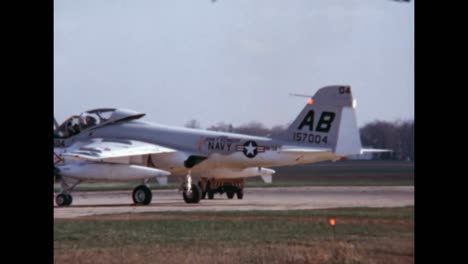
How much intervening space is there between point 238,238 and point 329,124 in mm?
11868

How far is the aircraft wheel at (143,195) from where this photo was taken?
25.6 meters

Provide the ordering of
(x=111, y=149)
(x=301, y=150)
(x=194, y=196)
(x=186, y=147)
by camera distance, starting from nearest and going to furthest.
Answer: (x=301, y=150)
(x=111, y=149)
(x=194, y=196)
(x=186, y=147)

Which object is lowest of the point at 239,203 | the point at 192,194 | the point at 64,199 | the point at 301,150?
the point at 239,203

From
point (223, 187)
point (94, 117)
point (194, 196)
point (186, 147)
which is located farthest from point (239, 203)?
point (94, 117)

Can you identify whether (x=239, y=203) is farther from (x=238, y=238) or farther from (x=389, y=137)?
(x=389, y=137)

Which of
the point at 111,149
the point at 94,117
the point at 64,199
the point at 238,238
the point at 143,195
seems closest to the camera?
the point at 238,238

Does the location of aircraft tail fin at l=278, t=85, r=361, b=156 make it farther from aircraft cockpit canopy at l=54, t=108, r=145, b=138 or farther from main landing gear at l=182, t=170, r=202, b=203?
aircraft cockpit canopy at l=54, t=108, r=145, b=138

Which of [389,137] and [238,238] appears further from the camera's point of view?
[389,137]

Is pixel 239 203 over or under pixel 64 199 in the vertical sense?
under

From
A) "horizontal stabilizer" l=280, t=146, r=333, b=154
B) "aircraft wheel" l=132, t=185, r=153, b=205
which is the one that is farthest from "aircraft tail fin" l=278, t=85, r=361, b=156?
"aircraft wheel" l=132, t=185, r=153, b=205

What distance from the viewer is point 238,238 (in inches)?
542

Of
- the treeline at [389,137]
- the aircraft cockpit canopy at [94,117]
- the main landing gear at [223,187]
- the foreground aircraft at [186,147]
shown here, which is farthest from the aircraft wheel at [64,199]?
the treeline at [389,137]
